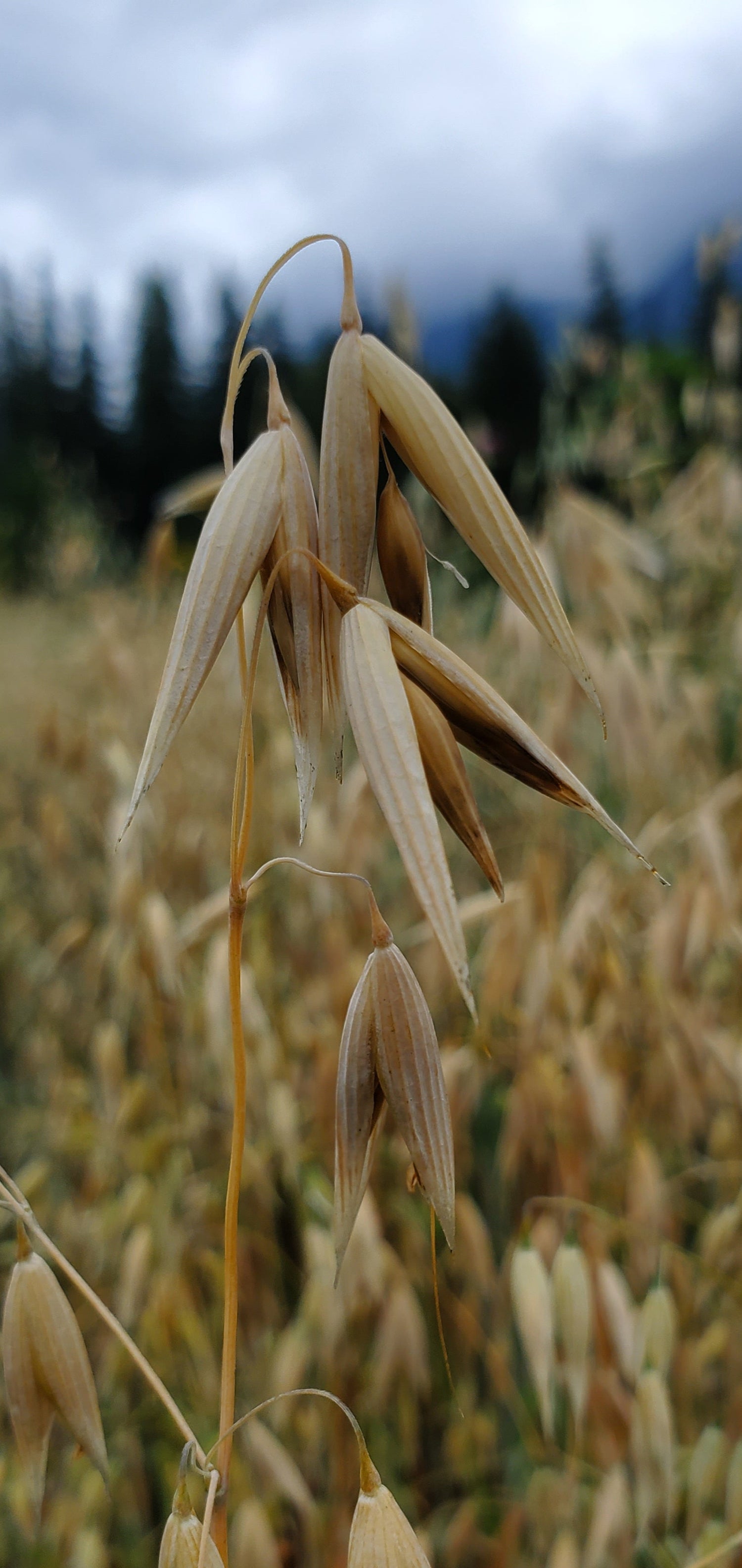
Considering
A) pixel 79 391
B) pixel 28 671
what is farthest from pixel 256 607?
pixel 79 391

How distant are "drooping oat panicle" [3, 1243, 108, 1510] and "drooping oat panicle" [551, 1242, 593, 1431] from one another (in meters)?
0.32

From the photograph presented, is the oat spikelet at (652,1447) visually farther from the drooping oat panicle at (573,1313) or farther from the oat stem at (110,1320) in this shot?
the oat stem at (110,1320)

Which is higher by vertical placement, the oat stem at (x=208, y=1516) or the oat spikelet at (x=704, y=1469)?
the oat stem at (x=208, y=1516)

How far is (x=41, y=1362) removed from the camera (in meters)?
0.29

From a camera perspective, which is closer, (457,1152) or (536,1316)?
(536,1316)

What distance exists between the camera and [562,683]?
3.19 ft

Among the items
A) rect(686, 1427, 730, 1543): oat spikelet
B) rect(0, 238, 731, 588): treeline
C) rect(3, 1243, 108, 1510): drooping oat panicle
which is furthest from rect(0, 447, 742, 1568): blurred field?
rect(0, 238, 731, 588): treeline

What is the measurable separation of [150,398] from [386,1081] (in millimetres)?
Answer: 18211

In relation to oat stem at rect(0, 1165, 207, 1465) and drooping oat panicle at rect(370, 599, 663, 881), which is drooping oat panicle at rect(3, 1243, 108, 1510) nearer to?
oat stem at rect(0, 1165, 207, 1465)

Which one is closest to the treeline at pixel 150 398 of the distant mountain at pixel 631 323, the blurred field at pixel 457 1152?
the distant mountain at pixel 631 323

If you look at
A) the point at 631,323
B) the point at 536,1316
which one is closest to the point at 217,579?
the point at 536,1316

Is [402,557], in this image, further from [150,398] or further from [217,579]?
[150,398]

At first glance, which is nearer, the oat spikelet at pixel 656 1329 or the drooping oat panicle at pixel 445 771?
the drooping oat panicle at pixel 445 771

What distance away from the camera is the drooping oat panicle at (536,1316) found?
52cm
